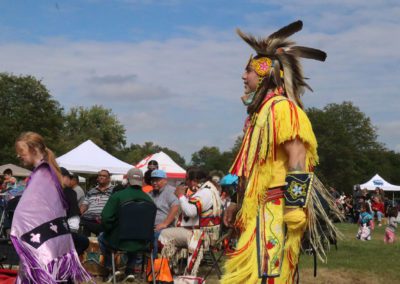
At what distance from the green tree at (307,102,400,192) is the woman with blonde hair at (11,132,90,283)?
56.4 meters

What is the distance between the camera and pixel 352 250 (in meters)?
12.5

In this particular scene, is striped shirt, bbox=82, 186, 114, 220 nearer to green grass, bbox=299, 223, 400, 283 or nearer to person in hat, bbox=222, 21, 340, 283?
green grass, bbox=299, 223, 400, 283

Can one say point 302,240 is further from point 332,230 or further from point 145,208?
point 145,208

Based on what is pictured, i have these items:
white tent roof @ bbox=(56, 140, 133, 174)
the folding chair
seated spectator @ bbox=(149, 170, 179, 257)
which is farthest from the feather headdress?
white tent roof @ bbox=(56, 140, 133, 174)

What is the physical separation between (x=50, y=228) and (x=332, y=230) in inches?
82.8

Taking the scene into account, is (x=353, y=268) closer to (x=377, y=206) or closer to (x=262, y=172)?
(x=262, y=172)

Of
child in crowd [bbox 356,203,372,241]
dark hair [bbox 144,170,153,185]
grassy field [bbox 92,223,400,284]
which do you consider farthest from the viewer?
child in crowd [bbox 356,203,372,241]

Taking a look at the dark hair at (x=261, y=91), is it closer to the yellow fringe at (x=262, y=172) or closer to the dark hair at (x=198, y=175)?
the yellow fringe at (x=262, y=172)

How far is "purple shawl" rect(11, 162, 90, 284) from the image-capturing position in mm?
4598

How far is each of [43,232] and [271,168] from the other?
1894 millimetres

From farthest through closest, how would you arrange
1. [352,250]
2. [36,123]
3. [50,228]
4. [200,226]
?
[36,123]
[352,250]
[200,226]
[50,228]

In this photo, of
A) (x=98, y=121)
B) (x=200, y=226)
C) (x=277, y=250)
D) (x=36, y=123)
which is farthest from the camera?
(x=98, y=121)

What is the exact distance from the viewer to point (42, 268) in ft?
15.1

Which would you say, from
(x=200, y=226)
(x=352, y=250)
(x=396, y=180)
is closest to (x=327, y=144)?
(x=396, y=180)
